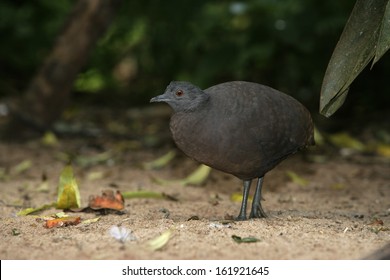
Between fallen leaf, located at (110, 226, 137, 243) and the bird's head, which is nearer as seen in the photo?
fallen leaf, located at (110, 226, 137, 243)

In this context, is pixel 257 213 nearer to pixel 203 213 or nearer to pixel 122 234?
pixel 203 213

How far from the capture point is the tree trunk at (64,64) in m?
7.27

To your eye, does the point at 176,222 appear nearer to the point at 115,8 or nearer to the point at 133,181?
the point at 133,181

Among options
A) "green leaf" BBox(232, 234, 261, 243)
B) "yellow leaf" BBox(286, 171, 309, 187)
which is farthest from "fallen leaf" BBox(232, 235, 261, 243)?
"yellow leaf" BBox(286, 171, 309, 187)

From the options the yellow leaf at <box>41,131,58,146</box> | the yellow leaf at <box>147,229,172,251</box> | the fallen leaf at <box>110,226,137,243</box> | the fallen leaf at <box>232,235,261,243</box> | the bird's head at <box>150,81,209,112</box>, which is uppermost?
the bird's head at <box>150,81,209,112</box>

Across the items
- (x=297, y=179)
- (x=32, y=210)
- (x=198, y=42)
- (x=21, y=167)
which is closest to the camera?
(x=32, y=210)

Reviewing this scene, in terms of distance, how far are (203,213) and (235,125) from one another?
2.82ft

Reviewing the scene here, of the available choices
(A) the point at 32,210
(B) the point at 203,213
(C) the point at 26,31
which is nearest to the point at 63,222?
(A) the point at 32,210

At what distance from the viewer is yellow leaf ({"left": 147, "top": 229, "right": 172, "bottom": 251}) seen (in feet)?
11.1

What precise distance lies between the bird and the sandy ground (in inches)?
14.1

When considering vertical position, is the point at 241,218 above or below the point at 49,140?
above

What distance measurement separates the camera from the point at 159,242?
3416mm

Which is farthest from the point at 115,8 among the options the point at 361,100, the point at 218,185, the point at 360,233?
the point at 360,233

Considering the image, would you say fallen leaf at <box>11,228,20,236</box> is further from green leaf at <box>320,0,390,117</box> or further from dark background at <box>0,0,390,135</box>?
dark background at <box>0,0,390,135</box>
